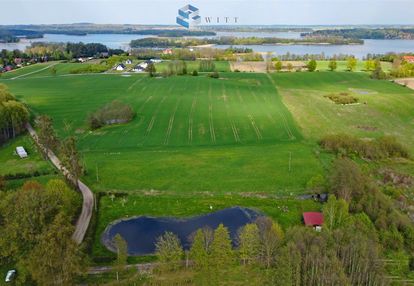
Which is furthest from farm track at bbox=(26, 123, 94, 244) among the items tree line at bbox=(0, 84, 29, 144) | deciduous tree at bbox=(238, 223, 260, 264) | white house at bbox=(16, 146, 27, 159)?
tree line at bbox=(0, 84, 29, 144)

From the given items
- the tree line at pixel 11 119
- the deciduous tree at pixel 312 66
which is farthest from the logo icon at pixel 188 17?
the tree line at pixel 11 119

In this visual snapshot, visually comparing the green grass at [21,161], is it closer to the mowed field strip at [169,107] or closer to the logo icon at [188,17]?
the mowed field strip at [169,107]

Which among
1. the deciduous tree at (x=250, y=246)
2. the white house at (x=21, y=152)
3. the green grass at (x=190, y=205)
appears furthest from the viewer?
the white house at (x=21, y=152)

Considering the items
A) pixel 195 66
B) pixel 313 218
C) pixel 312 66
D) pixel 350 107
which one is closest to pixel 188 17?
pixel 195 66

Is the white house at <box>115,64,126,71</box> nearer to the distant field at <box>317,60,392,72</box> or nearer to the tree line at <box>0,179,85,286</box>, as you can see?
the distant field at <box>317,60,392,72</box>

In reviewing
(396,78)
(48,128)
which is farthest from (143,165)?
(396,78)

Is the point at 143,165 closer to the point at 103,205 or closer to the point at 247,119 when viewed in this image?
the point at 103,205
